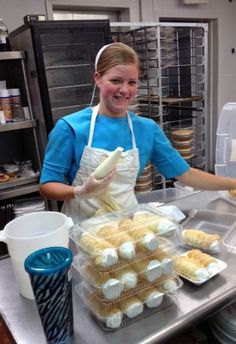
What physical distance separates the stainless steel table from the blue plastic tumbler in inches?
2.4

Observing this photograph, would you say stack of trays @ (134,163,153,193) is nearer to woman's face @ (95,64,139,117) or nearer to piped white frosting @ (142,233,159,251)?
woman's face @ (95,64,139,117)

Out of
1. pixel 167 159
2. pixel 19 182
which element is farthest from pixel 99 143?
pixel 19 182

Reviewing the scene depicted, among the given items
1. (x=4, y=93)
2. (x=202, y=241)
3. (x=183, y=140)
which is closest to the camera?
(x=202, y=241)

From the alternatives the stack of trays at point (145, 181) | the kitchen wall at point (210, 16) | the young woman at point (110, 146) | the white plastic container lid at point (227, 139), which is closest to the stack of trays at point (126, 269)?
the young woman at point (110, 146)

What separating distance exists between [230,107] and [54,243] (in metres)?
1.12

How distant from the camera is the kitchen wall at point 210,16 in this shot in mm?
2523

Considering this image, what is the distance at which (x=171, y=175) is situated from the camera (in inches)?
56.1

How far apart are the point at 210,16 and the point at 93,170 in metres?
3.18

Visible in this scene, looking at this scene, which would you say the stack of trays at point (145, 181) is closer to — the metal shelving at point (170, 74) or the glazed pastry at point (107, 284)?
the metal shelving at point (170, 74)

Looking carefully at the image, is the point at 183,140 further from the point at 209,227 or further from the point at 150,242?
the point at 150,242

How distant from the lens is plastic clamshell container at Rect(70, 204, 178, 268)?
68 centimetres

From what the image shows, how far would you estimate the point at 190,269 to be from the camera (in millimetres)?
835

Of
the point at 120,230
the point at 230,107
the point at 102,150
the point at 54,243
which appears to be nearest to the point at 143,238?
the point at 120,230

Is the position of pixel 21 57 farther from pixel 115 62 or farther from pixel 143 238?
pixel 143 238
